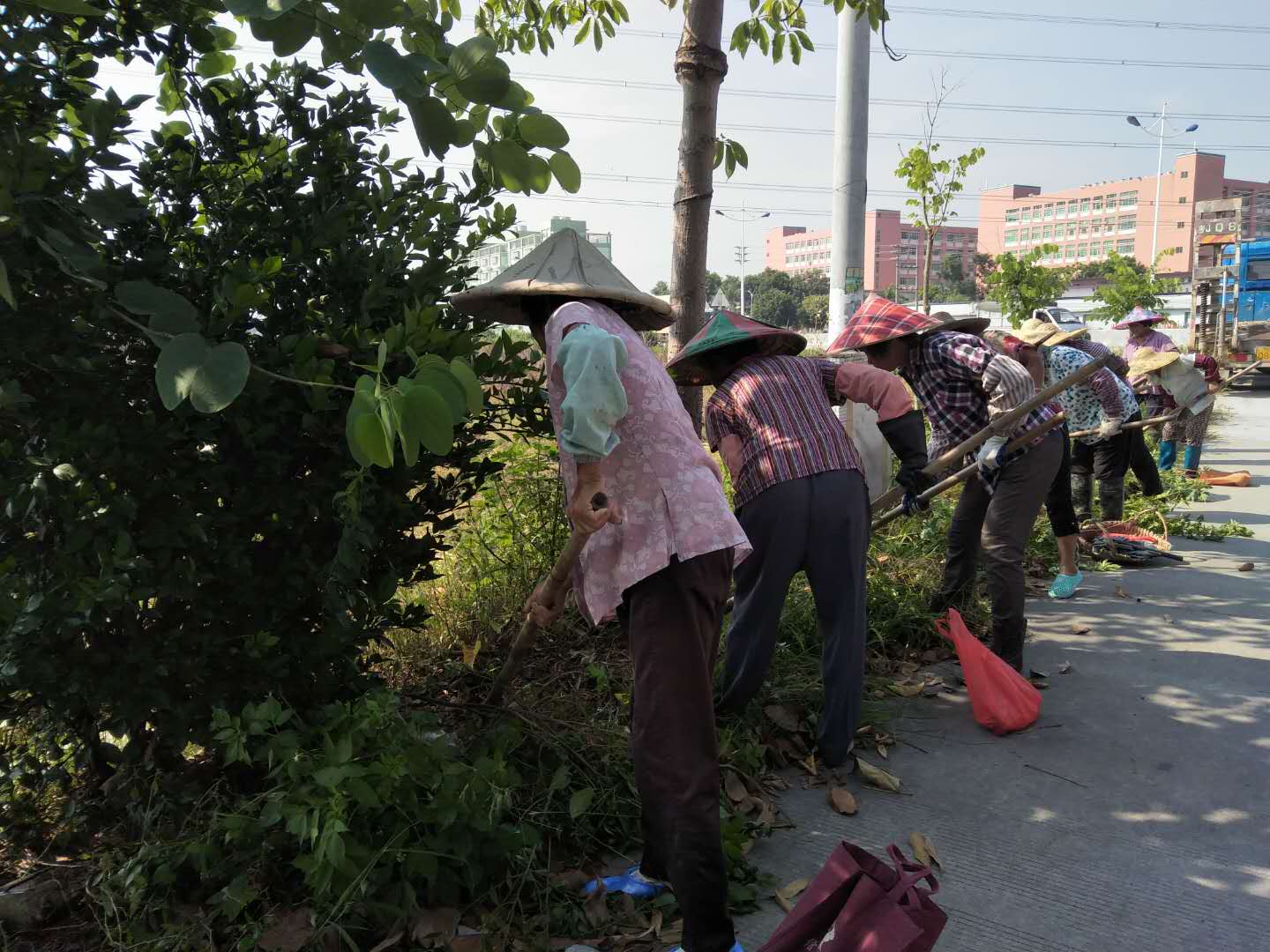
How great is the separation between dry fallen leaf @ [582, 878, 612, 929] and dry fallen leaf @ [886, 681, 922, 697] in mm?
2032

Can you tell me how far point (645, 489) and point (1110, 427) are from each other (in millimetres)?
5721

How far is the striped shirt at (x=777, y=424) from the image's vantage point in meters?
3.37

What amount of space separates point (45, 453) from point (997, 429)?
3490 millimetres

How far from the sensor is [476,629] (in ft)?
13.5

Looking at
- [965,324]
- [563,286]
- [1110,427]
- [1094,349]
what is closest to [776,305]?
[1094,349]

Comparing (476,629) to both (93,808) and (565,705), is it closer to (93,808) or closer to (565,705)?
(565,705)

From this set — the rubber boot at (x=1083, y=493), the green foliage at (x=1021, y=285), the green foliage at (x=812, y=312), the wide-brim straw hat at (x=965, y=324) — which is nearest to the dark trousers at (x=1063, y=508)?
the wide-brim straw hat at (x=965, y=324)

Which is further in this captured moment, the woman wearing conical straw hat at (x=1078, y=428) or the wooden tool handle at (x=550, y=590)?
the woman wearing conical straw hat at (x=1078, y=428)

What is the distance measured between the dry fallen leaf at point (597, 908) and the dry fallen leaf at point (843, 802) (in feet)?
3.21

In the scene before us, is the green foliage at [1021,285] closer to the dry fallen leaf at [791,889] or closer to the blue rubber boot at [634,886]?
the dry fallen leaf at [791,889]

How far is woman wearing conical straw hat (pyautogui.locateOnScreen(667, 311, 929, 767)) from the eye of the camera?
11.0ft

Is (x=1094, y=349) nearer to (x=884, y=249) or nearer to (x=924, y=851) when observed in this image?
(x=924, y=851)

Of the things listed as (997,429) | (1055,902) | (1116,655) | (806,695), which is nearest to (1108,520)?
(1116,655)

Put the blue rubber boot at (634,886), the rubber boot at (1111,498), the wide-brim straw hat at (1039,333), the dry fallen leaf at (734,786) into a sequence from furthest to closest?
the rubber boot at (1111,498), the wide-brim straw hat at (1039,333), the dry fallen leaf at (734,786), the blue rubber boot at (634,886)
